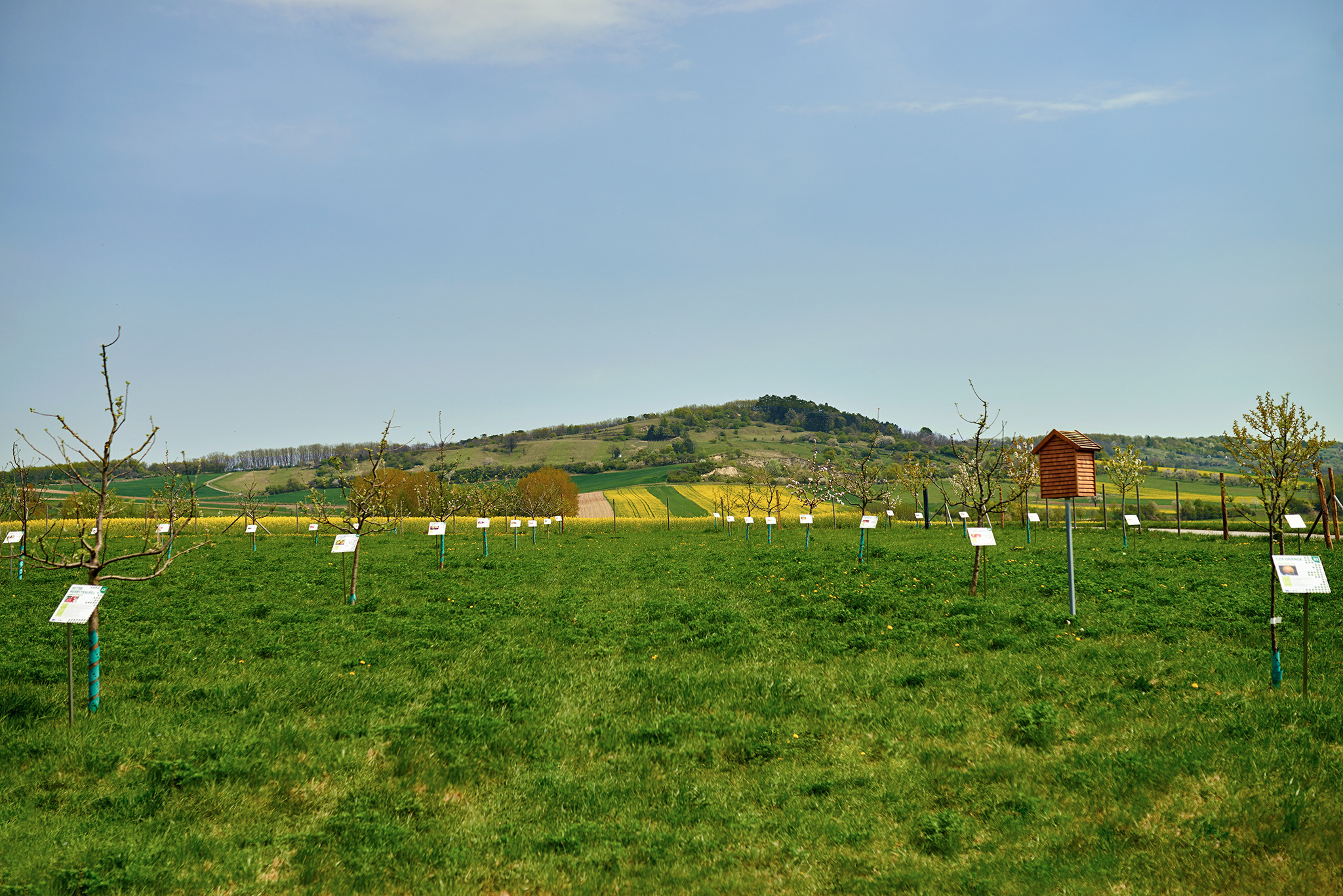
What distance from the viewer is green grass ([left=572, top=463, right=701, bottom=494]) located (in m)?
136

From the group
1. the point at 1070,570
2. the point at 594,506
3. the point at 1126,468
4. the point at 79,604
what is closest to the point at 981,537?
the point at 1070,570

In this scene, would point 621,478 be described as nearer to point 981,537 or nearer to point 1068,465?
point 981,537

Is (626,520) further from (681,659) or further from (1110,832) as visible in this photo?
(1110,832)

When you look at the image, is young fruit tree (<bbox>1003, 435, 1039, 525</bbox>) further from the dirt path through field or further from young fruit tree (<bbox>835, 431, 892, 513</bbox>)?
the dirt path through field

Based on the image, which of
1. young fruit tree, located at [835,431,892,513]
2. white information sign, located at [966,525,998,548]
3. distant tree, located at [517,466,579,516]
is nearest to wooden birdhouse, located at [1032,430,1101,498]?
white information sign, located at [966,525,998,548]

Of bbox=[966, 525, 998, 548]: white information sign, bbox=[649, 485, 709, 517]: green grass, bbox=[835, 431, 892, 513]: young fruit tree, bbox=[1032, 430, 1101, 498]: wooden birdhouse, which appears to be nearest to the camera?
bbox=[966, 525, 998, 548]: white information sign

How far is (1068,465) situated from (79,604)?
19.6m

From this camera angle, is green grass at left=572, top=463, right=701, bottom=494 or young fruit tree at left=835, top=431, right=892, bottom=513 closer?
young fruit tree at left=835, top=431, right=892, bottom=513

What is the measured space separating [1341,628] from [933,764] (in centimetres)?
1034

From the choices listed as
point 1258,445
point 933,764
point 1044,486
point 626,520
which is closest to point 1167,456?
point 626,520

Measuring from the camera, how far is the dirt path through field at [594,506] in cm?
9688

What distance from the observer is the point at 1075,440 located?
57.2 ft

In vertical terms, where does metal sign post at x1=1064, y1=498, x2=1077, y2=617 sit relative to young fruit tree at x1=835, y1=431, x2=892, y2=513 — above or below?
below

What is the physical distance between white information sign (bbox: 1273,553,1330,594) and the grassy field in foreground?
4.98ft
